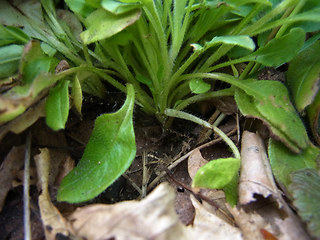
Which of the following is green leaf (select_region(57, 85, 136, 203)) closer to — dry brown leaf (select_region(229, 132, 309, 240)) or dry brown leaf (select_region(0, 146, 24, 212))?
dry brown leaf (select_region(0, 146, 24, 212))

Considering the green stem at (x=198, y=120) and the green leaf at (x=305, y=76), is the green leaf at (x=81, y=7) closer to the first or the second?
the green stem at (x=198, y=120)

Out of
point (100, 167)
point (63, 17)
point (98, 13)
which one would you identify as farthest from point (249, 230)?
point (63, 17)

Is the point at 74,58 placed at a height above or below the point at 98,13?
below

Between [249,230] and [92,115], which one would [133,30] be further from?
[249,230]

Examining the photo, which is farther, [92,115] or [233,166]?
[92,115]

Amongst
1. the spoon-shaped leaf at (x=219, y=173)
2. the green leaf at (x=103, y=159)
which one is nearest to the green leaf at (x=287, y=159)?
the spoon-shaped leaf at (x=219, y=173)

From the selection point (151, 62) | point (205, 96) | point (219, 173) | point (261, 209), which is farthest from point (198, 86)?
point (261, 209)
